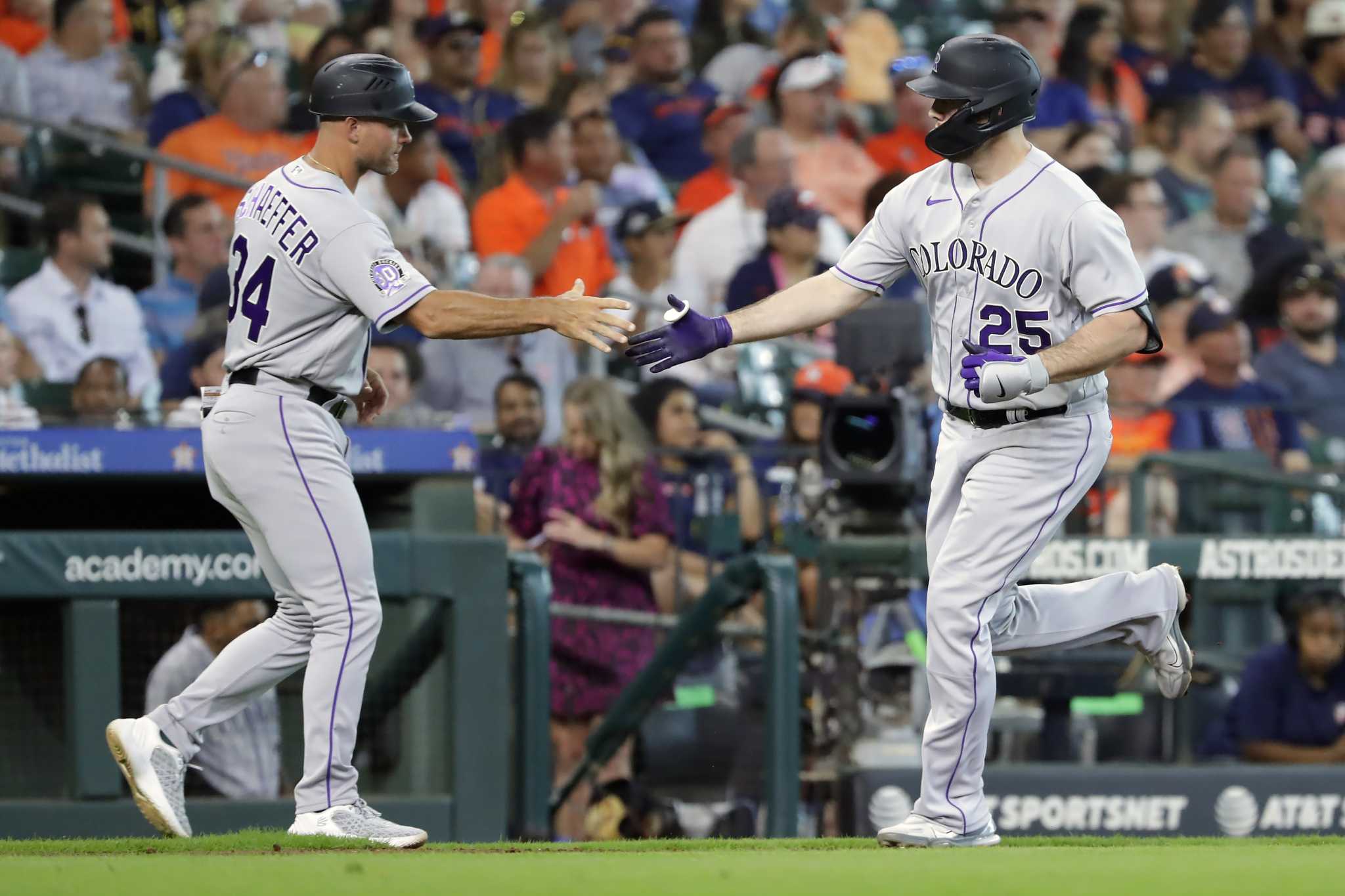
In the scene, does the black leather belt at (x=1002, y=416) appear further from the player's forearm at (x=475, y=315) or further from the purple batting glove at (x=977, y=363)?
the player's forearm at (x=475, y=315)

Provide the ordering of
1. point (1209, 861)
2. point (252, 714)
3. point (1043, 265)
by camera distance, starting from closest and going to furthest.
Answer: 1. point (1209, 861)
2. point (1043, 265)
3. point (252, 714)

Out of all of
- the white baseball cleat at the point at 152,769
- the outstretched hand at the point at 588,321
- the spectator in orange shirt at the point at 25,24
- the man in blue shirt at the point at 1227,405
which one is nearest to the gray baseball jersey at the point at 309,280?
the outstretched hand at the point at 588,321

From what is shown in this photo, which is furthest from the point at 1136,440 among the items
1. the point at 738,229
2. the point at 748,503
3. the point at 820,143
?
the point at 820,143

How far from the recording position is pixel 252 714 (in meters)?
6.25

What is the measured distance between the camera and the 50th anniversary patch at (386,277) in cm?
449

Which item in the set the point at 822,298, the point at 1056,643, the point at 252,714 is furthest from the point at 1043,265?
the point at 252,714

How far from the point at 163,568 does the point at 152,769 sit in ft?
5.09

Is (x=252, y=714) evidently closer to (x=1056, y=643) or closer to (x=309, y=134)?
(x=1056, y=643)

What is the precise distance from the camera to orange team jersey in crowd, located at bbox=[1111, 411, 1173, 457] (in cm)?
877

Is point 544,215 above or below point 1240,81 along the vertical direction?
below

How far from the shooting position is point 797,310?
482cm

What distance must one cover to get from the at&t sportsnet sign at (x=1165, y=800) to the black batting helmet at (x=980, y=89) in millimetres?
2870

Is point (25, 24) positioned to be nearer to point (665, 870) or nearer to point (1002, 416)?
point (1002, 416)

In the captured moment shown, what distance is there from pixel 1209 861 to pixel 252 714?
3.35 meters
